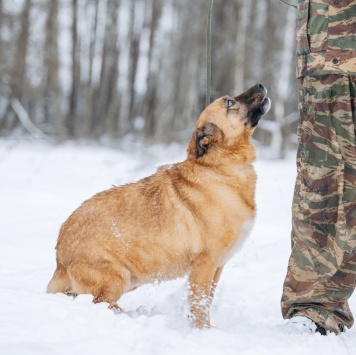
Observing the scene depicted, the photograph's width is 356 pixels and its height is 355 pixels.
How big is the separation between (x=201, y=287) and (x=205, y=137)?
113 centimetres

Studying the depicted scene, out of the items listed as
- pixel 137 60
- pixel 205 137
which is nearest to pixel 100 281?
pixel 205 137

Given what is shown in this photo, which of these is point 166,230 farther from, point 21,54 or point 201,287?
point 21,54

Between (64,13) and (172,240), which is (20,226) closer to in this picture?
(172,240)

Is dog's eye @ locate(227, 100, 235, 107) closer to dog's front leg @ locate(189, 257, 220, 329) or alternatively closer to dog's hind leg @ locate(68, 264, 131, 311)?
dog's front leg @ locate(189, 257, 220, 329)

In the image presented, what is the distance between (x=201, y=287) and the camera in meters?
3.43

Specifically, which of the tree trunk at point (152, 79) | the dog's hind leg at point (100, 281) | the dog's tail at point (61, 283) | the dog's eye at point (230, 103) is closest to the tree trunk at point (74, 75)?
the tree trunk at point (152, 79)

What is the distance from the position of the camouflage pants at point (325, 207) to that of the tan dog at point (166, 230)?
1.56 ft

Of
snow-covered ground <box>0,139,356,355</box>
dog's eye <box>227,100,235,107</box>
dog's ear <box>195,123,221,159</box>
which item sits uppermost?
Answer: dog's eye <box>227,100,235,107</box>

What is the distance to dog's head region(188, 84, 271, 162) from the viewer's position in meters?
3.81

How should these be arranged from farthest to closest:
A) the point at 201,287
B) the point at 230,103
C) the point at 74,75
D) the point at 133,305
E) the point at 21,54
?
the point at 74,75
the point at 21,54
the point at 230,103
the point at 133,305
the point at 201,287

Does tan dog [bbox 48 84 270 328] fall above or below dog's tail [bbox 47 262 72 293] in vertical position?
above

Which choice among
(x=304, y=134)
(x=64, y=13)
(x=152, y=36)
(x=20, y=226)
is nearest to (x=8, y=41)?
(x=64, y=13)

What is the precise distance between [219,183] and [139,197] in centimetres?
60

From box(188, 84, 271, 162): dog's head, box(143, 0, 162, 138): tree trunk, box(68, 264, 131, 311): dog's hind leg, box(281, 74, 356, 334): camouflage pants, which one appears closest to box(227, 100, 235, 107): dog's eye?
box(188, 84, 271, 162): dog's head
